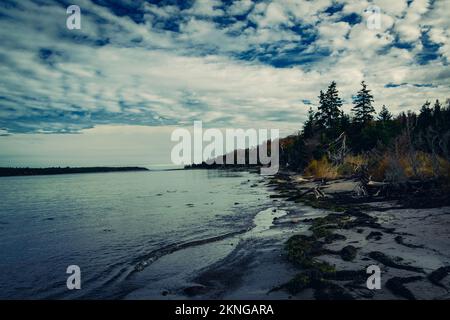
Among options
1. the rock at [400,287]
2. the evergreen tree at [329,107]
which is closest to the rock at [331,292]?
the rock at [400,287]

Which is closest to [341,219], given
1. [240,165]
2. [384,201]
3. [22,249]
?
[384,201]

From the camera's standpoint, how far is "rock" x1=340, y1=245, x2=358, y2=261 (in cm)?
833

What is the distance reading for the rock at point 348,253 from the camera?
833 cm

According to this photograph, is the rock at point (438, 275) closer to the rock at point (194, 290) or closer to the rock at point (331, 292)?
the rock at point (331, 292)

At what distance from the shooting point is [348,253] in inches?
340

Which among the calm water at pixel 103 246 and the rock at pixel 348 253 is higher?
the rock at pixel 348 253

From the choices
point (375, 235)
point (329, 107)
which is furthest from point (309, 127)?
point (375, 235)

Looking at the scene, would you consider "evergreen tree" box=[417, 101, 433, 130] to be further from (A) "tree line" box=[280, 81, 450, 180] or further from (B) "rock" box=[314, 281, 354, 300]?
(B) "rock" box=[314, 281, 354, 300]

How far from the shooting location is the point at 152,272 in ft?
29.9

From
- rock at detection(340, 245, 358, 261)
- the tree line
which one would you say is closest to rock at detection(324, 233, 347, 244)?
rock at detection(340, 245, 358, 261)

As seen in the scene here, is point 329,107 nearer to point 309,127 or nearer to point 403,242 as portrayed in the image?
point 309,127

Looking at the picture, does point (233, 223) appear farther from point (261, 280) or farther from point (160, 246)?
point (261, 280)

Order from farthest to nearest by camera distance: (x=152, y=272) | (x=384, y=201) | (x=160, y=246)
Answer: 1. (x=384, y=201)
2. (x=160, y=246)
3. (x=152, y=272)
